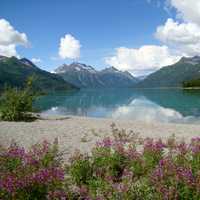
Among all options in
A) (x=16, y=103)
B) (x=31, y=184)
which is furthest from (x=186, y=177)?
(x=16, y=103)

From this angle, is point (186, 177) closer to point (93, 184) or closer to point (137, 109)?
point (93, 184)

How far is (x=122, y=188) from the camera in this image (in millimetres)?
5766

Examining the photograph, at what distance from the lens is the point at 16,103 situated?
2416cm

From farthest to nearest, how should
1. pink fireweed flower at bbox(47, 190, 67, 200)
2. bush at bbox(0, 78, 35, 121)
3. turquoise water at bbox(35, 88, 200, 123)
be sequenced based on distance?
1. turquoise water at bbox(35, 88, 200, 123)
2. bush at bbox(0, 78, 35, 121)
3. pink fireweed flower at bbox(47, 190, 67, 200)

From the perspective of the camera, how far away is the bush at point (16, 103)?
24.2 m

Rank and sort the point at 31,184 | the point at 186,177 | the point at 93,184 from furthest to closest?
the point at 93,184
the point at 31,184
the point at 186,177

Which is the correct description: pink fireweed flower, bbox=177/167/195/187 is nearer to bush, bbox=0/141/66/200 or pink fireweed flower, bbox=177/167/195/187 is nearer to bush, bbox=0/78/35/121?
bush, bbox=0/141/66/200

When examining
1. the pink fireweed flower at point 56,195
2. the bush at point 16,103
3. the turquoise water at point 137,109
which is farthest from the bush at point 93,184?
the turquoise water at point 137,109

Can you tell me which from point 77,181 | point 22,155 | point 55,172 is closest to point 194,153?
point 77,181

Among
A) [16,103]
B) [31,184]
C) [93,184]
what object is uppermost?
[16,103]

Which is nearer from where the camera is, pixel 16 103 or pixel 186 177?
pixel 186 177

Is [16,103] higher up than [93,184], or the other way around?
[16,103]

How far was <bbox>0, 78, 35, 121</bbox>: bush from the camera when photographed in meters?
24.2

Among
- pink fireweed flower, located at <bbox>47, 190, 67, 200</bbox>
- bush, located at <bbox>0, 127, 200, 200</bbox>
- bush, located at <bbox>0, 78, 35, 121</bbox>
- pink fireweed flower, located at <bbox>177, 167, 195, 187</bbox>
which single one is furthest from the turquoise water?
pink fireweed flower, located at <bbox>177, 167, 195, 187</bbox>
